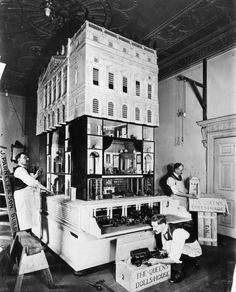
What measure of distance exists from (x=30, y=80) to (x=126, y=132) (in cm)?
440

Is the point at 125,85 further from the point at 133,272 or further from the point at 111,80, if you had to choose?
the point at 133,272

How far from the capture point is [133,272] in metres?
2.95

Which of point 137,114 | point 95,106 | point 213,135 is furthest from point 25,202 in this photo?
point 213,135

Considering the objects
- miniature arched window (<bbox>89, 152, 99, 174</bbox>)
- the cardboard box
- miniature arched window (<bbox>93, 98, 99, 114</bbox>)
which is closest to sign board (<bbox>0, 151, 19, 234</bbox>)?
miniature arched window (<bbox>89, 152, 99, 174</bbox>)

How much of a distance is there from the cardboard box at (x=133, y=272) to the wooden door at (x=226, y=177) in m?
2.50

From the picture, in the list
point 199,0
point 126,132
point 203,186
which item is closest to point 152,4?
point 199,0

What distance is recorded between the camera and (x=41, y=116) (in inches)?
231

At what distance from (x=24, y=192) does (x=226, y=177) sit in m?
4.21

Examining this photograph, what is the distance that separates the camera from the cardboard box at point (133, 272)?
2961 millimetres

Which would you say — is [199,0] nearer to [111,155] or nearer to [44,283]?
[111,155]

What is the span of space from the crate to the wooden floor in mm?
591

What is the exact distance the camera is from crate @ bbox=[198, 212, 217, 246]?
4.60 m

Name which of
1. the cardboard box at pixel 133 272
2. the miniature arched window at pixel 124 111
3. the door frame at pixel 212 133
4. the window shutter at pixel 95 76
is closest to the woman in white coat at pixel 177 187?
the door frame at pixel 212 133

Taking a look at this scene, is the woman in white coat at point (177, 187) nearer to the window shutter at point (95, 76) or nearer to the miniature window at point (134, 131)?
the miniature window at point (134, 131)
